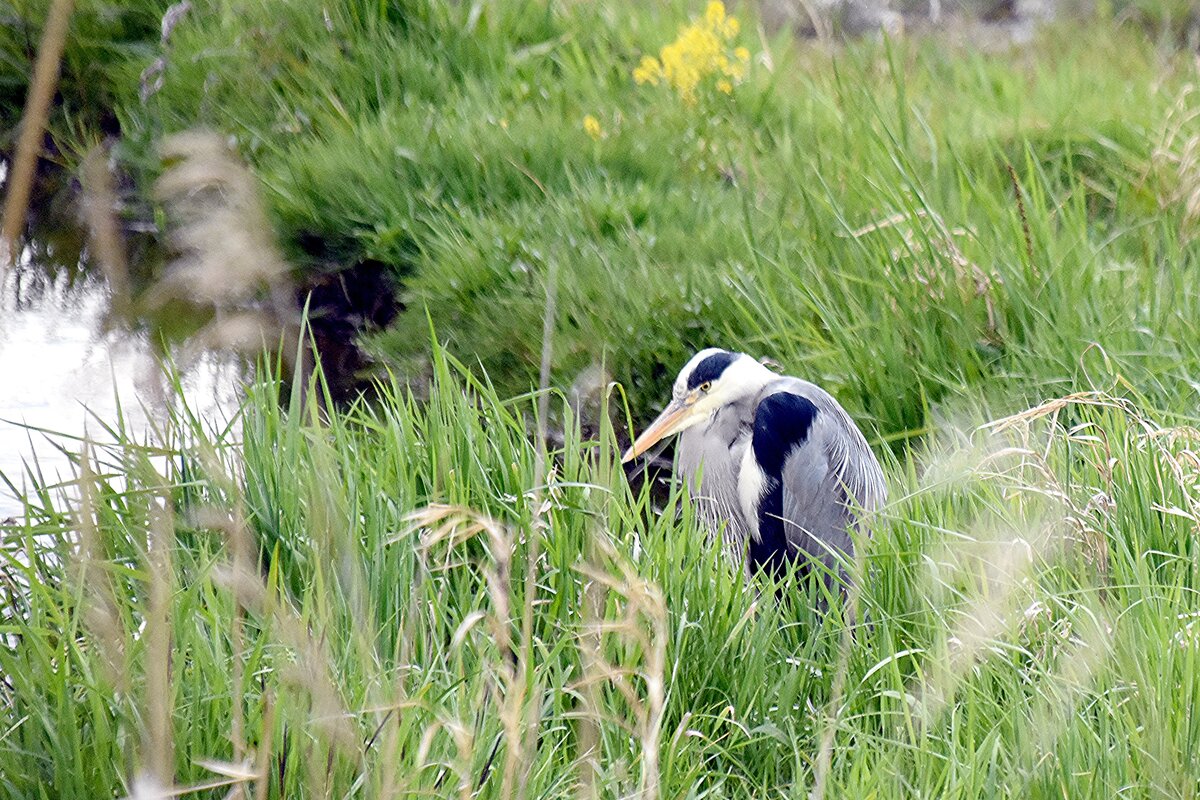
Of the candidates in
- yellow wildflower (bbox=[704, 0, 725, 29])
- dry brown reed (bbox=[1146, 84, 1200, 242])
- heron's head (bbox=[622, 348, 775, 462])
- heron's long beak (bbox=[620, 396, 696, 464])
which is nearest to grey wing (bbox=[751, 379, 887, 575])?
heron's head (bbox=[622, 348, 775, 462])

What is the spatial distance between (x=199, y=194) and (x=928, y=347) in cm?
301

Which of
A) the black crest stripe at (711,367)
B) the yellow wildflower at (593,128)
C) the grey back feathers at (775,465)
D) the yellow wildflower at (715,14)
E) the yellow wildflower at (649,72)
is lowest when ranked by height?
the grey back feathers at (775,465)

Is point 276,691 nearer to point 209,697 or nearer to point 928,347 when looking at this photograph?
point 209,697

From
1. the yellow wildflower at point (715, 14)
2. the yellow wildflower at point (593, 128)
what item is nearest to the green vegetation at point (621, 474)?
the yellow wildflower at point (593, 128)

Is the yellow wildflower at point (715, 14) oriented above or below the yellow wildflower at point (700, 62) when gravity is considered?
above

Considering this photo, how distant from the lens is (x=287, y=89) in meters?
5.18

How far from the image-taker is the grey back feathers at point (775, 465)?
→ 2.94 metres

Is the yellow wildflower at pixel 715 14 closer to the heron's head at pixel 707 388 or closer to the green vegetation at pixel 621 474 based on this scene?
the green vegetation at pixel 621 474

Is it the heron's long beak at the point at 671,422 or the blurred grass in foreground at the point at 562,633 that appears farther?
the heron's long beak at the point at 671,422

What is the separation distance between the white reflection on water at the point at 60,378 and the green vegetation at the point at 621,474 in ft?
1.10

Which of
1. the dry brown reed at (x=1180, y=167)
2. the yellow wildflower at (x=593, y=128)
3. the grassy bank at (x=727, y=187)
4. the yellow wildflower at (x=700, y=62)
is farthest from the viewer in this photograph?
the yellow wildflower at (x=700, y=62)

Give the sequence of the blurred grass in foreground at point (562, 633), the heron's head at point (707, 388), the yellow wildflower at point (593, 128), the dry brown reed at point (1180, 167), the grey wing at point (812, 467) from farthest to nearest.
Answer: the yellow wildflower at point (593, 128) < the dry brown reed at point (1180, 167) < the heron's head at point (707, 388) < the grey wing at point (812, 467) < the blurred grass in foreground at point (562, 633)

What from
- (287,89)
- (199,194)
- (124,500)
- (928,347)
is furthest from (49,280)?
(928,347)

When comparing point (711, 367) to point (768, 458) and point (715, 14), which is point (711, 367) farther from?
point (715, 14)
